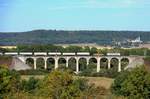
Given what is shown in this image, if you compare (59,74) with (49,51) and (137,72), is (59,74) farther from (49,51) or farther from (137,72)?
(49,51)

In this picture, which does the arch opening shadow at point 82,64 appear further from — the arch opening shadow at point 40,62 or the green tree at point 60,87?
the green tree at point 60,87

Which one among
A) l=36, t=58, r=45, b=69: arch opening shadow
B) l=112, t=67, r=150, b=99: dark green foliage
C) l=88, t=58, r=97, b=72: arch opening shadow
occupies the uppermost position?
l=112, t=67, r=150, b=99: dark green foliage

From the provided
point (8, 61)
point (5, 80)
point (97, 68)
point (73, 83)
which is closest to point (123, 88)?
point (73, 83)

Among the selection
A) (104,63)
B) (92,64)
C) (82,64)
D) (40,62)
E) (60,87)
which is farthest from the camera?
(104,63)

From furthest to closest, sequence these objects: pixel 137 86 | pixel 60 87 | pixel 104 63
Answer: pixel 104 63 < pixel 137 86 < pixel 60 87

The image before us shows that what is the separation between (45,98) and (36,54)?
72110mm

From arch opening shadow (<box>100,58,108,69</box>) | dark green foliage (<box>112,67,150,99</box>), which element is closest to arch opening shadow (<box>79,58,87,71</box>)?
arch opening shadow (<box>100,58,108,69</box>)

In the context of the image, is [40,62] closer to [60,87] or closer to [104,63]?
[104,63]

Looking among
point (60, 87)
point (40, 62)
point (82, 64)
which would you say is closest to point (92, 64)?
point (82, 64)

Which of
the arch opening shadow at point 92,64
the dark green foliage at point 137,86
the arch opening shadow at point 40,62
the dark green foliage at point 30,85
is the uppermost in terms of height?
the dark green foliage at point 137,86

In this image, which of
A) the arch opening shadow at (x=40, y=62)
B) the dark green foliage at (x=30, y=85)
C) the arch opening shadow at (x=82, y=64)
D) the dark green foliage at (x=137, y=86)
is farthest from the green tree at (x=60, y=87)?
the arch opening shadow at (x=40, y=62)

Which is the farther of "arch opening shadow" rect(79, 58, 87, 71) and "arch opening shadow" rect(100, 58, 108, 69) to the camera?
"arch opening shadow" rect(100, 58, 108, 69)

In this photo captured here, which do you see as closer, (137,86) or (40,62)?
(137,86)

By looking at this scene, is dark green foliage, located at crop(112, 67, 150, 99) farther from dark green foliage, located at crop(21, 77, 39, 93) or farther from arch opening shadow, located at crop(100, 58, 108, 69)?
arch opening shadow, located at crop(100, 58, 108, 69)
